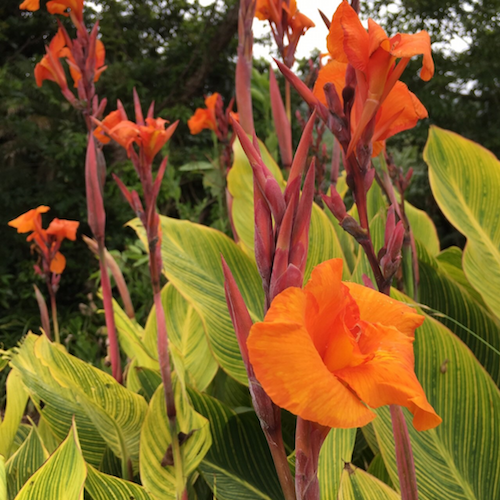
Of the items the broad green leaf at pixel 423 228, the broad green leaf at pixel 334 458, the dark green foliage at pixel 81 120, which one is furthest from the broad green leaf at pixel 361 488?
the dark green foliage at pixel 81 120

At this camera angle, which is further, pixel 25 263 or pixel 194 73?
pixel 194 73

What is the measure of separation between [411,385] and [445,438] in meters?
0.40

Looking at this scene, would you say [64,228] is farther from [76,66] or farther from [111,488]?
[111,488]

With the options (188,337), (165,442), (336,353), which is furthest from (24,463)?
(336,353)

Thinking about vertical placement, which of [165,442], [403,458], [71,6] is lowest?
[165,442]

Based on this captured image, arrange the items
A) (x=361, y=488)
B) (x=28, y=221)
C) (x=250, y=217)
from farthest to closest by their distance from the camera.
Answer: (x=28, y=221)
(x=250, y=217)
(x=361, y=488)

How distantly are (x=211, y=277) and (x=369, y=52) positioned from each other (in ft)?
1.78

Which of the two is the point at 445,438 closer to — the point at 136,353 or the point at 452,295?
the point at 452,295

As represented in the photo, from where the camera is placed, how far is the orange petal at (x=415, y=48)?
0.33 m

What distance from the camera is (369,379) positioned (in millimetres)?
250

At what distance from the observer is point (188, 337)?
0.95 meters

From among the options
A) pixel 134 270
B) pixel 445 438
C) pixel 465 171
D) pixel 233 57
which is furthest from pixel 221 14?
pixel 445 438

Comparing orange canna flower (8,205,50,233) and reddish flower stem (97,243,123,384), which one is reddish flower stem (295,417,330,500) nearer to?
reddish flower stem (97,243,123,384)

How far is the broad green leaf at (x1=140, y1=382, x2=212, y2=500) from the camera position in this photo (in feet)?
1.98
